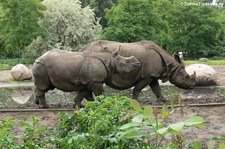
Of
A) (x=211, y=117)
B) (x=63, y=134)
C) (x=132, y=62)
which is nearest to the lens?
(x=63, y=134)

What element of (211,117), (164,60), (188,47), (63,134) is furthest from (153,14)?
(63,134)

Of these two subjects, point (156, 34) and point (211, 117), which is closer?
point (211, 117)

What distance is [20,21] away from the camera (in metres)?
29.6

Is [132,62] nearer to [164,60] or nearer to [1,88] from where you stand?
[164,60]

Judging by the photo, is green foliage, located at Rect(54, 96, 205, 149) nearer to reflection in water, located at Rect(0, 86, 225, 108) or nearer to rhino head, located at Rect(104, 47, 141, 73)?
rhino head, located at Rect(104, 47, 141, 73)

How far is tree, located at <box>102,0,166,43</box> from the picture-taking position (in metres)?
28.8

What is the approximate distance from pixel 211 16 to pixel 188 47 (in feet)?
10.0

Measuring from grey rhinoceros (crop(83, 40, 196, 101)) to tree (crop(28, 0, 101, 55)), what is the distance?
839 inches

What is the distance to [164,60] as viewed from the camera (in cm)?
1217

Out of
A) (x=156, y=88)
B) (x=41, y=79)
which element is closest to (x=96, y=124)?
(x=41, y=79)

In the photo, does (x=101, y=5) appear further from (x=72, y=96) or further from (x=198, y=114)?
(x=198, y=114)

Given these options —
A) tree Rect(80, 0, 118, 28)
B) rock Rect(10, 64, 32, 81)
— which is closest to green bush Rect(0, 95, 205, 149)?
rock Rect(10, 64, 32, 81)

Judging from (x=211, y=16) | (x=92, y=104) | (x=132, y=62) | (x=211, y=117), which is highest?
(x=92, y=104)

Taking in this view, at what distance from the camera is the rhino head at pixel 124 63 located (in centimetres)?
1107
